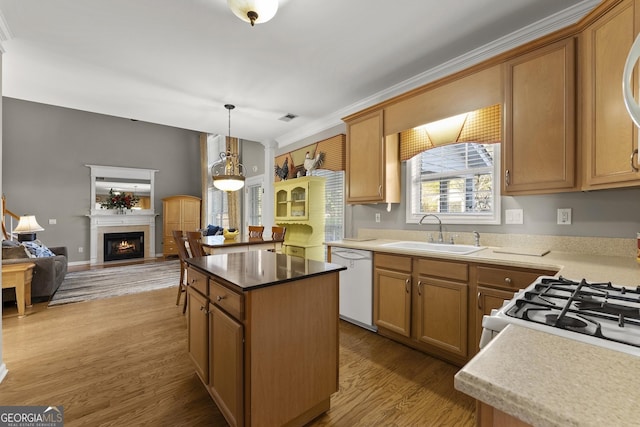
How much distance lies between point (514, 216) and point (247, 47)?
2805 mm

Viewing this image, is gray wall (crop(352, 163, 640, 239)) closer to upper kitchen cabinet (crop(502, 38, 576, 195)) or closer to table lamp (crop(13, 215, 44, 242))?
upper kitchen cabinet (crop(502, 38, 576, 195))

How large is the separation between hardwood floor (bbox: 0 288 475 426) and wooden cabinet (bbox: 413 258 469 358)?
0.71 ft

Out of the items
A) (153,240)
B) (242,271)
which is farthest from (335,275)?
(153,240)

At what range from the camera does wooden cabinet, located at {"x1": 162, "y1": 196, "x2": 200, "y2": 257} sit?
7.56 metres

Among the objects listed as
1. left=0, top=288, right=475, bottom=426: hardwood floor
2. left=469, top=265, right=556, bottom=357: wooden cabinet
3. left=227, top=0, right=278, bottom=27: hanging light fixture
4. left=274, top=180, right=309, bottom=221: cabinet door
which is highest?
left=227, top=0, right=278, bottom=27: hanging light fixture

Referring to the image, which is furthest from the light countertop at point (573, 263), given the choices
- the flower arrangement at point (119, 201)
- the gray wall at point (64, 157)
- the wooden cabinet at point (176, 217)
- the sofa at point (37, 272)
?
the gray wall at point (64, 157)

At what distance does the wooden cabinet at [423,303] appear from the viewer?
2.16 m

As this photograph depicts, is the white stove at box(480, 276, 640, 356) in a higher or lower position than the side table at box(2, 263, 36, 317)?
higher

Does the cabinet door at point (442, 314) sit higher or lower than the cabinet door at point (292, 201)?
lower

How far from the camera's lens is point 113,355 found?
97.3 inches

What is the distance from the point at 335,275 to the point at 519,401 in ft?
4.26

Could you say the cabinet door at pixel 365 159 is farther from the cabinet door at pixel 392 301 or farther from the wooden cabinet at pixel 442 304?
the wooden cabinet at pixel 442 304

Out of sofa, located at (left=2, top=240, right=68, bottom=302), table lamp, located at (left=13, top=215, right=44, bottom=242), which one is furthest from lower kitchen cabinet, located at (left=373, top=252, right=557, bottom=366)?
table lamp, located at (left=13, top=215, right=44, bottom=242)

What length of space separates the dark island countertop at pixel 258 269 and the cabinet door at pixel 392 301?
0.99 metres
